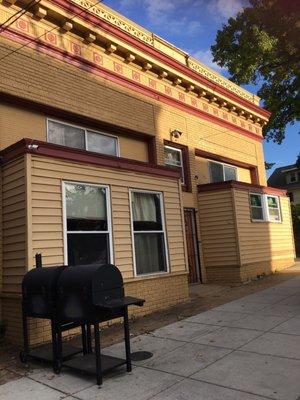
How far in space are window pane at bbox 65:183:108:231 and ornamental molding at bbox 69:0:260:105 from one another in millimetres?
4167

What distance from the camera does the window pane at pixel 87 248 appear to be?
8.56 m

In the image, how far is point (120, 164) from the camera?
9711 millimetres

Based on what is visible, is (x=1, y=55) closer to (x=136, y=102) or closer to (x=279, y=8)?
(x=136, y=102)

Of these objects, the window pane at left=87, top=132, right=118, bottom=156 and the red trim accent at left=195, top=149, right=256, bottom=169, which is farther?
the red trim accent at left=195, top=149, right=256, bottom=169

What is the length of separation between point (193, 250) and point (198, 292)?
221 centimetres

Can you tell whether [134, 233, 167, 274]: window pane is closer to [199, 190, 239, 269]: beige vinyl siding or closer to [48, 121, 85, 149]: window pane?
[48, 121, 85, 149]: window pane

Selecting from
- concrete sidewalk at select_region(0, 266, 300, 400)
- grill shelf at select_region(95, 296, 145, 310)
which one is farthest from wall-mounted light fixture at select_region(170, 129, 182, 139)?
grill shelf at select_region(95, 296, 145, 310)

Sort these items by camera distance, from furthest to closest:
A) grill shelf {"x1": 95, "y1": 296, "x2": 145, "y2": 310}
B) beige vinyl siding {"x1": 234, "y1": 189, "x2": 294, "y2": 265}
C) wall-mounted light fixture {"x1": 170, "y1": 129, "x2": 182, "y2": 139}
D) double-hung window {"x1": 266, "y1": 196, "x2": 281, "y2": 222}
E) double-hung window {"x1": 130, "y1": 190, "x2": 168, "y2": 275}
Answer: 1. double-hung window {"x1": 266, "y1": 196, "x2": 281, "y2": 222}
2. beige vinyl siding {"x1": 234, "y1": 189, "x2": 294, "y2": 265}
3. wall-mounted light fixture {"x1": 170, "y1": 129, "x2": 182, "y2": 139}
4. double-hung window {"x1": 130, "y1": 190, "x2": 168, "y2": 275}
5. grill shelf {"x1": 95, "y1": 296, "x2": 145, "y2": 310}

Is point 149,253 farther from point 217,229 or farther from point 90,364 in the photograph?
point 217,229

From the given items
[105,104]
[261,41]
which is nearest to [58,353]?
[105,104]

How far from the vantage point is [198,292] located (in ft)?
41.3

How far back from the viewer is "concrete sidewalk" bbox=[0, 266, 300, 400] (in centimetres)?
516

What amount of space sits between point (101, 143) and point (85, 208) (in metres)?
3.72

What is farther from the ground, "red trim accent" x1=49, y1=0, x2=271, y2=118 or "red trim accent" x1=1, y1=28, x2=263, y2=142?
"red trim accent" x1=49, y1=0, x2=271, y2=118
